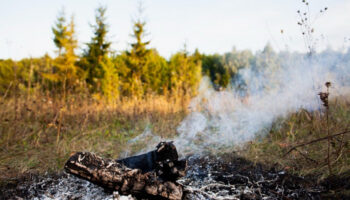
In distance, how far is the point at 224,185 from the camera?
210cm

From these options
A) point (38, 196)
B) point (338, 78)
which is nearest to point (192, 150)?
point (38, 196)

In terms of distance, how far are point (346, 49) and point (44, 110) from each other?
5443 mm

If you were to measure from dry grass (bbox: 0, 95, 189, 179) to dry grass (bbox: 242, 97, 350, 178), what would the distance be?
1678 mm

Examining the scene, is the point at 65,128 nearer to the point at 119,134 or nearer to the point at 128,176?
the point at 119,134

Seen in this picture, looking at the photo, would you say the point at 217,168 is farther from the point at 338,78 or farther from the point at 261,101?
the point at 338,78

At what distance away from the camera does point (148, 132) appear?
4.18 meters

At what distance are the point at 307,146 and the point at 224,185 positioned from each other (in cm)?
140

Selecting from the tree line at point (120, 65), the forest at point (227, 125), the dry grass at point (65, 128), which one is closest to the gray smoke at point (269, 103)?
the forest at point (227, 125)

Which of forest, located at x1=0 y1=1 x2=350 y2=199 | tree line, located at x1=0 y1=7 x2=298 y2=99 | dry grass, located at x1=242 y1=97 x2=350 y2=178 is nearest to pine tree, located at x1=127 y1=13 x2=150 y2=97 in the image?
tree line, located at x1=0 y1=7 x2=298 y2=99

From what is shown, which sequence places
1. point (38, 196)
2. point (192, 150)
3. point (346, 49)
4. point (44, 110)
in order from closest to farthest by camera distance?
point (38, 196) → point (192, 150) → point (346, 49) → point (44, 110)

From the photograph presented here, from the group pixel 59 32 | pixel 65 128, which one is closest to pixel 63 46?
pixel 59 32

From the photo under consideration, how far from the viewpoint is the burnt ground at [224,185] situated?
1.91 meters

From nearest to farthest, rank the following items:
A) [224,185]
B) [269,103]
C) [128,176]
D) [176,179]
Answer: [128,176]
[176,179]
[224,185]
[269,103]

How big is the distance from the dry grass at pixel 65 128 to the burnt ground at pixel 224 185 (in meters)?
0.37
